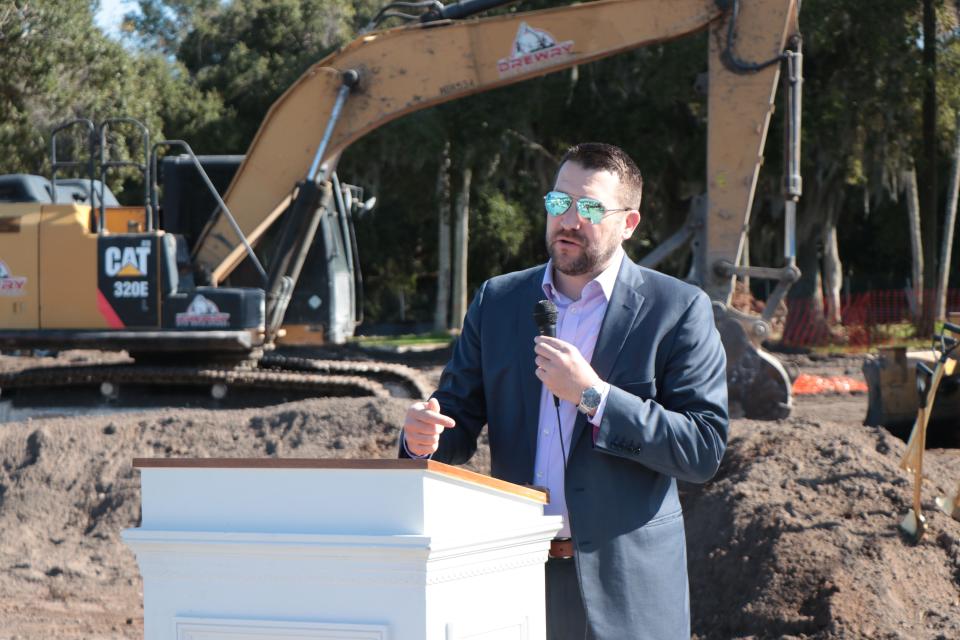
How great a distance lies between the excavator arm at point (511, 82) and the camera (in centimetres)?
1264

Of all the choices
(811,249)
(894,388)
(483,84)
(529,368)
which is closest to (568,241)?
(529,368)

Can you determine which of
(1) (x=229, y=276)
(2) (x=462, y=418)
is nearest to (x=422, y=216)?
(1) (x=229, y=276)

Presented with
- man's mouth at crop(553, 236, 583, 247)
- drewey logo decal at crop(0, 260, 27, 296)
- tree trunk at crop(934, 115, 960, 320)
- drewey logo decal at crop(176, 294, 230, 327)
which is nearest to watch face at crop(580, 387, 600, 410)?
man's mouth at crop(553, 236, 583, 247)

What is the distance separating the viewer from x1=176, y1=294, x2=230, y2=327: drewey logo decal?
41.0 ft

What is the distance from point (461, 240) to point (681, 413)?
2878 centimetres

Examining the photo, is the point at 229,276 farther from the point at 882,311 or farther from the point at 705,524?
the point at 882,311

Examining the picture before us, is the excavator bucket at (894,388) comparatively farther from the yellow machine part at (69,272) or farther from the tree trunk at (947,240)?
the tree trunk at (947,240)

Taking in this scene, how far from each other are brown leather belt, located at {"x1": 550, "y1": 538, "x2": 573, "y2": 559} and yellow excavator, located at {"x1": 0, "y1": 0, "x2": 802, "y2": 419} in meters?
9.02

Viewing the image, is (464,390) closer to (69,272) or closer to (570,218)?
(570,218)

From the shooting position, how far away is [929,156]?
84.5 ft

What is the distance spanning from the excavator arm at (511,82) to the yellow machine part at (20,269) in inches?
64.4

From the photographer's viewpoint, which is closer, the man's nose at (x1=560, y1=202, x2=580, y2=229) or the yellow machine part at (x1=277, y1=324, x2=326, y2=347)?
the man's nose at (x1=560, y1=202, x2=580, y2=229)

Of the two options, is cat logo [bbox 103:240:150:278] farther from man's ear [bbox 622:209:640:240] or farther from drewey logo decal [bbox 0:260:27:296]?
man's ear [bbox 622:209:640:240]

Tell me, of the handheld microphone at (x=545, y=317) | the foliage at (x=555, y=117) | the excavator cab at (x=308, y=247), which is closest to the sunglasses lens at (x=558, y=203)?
the handheld microphone at (x=545, y=317)
